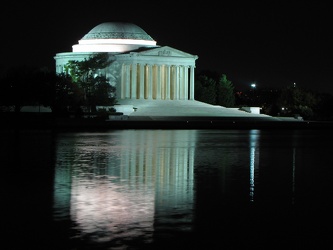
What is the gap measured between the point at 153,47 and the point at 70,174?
108611 mm

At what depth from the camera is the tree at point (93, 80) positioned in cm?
11388

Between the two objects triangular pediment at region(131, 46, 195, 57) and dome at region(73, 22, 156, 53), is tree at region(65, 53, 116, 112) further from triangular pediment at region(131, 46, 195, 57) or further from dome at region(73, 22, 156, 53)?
dome at region(73, 22, 156, 53)

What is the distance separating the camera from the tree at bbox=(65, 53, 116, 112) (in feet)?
374

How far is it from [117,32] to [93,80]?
20833 mm

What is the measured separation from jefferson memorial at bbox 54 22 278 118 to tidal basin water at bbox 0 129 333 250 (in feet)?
307

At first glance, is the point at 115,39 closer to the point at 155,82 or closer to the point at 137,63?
the point at 137,63

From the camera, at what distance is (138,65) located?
131m

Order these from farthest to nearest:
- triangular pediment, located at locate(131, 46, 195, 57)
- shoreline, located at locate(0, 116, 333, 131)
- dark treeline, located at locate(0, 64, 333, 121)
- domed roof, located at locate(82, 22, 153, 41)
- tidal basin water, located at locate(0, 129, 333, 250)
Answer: domed roof, located at locate(82, 22, 153, 41)
triangular pediment, located at locate(131, 46, 195, 57)
dark treeline, located at locate(0, 64, 333, 121)
shoreline, located at locate(0, 116, 333, 131)
tidal basin water, located at locate(0, 129, 333, 250)

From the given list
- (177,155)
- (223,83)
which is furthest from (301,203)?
(223,83)

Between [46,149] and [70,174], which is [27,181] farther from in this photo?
[46,149]

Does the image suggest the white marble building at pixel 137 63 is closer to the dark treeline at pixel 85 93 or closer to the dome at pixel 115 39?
the dome at pixel 115 39

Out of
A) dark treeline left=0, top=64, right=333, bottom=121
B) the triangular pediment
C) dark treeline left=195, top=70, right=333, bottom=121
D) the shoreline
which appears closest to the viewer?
the shoreline

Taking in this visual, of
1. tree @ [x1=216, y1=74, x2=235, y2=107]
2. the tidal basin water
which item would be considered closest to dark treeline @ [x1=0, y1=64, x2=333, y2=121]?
tree @ [x1=216, y1=74, x2=235, y2=107]

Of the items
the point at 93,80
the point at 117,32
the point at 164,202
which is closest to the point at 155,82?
the point at 117,32
